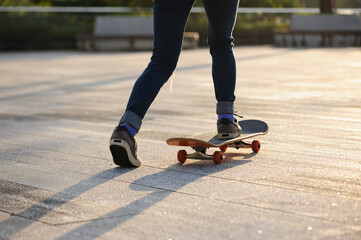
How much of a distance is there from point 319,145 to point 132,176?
1428 millimetres

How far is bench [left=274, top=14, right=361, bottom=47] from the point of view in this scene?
66.7 feet

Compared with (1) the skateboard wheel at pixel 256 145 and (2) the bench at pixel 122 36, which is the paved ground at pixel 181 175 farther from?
(2) the bench at pixel 122 36

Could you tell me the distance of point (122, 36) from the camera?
21859mm

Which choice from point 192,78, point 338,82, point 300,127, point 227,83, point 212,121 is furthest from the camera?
point 192,78

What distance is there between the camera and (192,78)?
432 inches

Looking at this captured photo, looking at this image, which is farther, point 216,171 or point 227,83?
point 227,83

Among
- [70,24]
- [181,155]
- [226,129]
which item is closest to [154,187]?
[181,155]

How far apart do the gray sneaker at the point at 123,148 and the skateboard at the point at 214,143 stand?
8.8 inches

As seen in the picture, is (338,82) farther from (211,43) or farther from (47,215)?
(47,215)

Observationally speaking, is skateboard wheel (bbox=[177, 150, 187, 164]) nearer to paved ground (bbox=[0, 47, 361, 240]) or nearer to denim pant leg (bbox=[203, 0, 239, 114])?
paved ground (bbox=[0, 47, 361, 240])

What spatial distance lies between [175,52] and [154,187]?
3.21 feet

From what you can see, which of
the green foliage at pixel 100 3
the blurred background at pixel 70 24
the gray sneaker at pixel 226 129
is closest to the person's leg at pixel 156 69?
the gray sneaker at pixel 226 129

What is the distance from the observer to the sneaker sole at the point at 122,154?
13.2 ft

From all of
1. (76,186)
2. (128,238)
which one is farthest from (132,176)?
(128,238)
